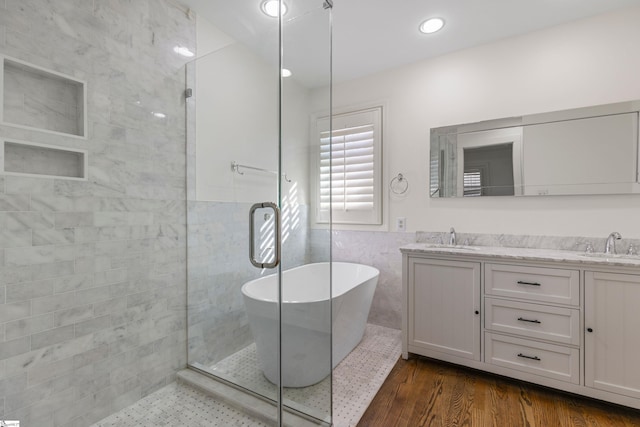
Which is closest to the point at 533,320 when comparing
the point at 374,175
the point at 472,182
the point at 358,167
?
the point at 472,182

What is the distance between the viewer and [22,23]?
1.23 m

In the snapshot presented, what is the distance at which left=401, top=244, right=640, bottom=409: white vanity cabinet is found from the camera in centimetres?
156

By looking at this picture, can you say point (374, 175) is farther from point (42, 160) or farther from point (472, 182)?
point (42, 160)

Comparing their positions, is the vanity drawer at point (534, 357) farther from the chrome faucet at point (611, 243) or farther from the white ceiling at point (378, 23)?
the white ceiling at point (378, 23)

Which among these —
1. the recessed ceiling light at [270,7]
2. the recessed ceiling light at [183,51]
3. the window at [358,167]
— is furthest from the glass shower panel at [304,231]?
the window at [358,167]

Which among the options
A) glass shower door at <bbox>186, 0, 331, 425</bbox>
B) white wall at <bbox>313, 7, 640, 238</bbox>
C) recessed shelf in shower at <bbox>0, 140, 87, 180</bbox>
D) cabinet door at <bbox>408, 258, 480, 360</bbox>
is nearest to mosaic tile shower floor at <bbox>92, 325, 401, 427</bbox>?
glass shower door at <bbox>186, 0, 331, 425</bbox>

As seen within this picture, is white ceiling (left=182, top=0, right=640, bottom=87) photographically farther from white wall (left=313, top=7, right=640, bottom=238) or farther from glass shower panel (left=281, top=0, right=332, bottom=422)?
white wall (left=313, top=7, right=640, bottom=238)

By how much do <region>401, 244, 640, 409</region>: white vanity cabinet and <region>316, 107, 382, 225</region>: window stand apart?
774 mm

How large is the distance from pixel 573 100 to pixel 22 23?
324 centimetres

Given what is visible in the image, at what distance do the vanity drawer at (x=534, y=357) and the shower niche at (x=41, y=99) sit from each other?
2.72 metres

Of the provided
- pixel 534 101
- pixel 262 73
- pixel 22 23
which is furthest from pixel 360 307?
pixel 22 23

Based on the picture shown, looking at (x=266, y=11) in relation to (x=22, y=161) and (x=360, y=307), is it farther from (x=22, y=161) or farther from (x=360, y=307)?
(x=360, y=307)

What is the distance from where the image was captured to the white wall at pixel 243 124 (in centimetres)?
145

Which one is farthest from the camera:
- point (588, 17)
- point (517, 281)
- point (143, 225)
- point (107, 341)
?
point (588, 17)
